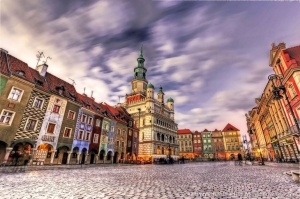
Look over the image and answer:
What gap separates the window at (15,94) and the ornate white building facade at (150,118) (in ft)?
95.2

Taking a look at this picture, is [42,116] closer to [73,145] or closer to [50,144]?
[50,144]

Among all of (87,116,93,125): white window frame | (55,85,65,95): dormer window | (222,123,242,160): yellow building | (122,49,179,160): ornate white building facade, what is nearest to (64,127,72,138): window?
(87,116,93,125): white window frame

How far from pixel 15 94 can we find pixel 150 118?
41231 millimetres

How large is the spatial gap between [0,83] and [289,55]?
40555 millimetres

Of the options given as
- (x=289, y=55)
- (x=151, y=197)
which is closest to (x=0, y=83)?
(x=151, y=197)

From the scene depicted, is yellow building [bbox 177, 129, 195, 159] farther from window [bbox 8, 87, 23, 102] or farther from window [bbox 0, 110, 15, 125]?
window [bbox 0, 110, 15, 125]

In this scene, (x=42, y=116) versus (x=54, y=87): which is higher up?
(x=54, y=87)

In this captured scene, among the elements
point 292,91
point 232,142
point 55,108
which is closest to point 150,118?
point 55,108

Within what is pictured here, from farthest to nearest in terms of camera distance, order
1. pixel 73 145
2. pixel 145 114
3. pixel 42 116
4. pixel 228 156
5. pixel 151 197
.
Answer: pixel 228 156 < pixel 145 114 < pixel 73 145 < pixel 42 116 < pixel 151 197

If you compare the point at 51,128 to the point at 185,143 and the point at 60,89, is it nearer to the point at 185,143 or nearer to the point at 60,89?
the point at 60,89

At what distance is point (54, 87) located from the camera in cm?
2895

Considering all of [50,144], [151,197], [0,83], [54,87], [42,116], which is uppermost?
[54,87]

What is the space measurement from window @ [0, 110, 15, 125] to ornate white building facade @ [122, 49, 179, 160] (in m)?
29.7

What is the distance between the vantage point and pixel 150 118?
5897 centimetres
